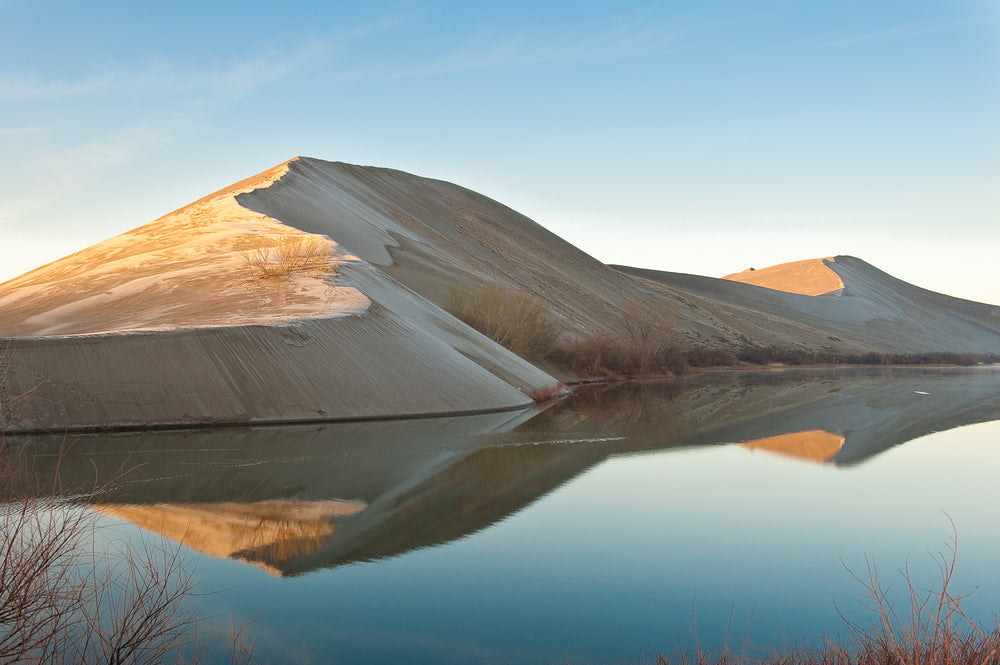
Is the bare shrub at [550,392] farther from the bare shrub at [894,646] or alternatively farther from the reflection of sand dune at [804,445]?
the bare shrub at [894,646]

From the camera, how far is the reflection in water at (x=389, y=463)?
12.6 meters

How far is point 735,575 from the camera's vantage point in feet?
35.2

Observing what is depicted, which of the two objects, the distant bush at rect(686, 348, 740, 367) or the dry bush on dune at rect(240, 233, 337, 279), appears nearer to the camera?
the dry bush on dune at rect(240, 233, 337, 279)

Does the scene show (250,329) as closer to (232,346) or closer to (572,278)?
(232,346)

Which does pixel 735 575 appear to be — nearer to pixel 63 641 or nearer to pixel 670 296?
pixel 63 641

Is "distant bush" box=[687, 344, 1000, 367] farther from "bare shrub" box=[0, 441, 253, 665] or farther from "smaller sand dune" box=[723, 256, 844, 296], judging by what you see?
"bare shrub" box=[0, 441, 253, 665]

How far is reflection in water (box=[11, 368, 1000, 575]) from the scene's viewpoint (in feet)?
41.2

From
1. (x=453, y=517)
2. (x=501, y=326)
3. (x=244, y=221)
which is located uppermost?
(x=244, y=221)

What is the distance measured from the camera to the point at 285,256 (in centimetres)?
3253

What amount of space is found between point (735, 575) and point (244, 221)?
3439 centimetres

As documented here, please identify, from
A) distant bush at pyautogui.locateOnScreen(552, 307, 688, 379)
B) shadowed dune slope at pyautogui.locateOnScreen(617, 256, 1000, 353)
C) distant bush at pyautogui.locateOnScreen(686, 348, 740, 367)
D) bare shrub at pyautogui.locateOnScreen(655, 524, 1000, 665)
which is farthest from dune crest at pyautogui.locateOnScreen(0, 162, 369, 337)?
shadowed dune slope at pyautogui.locateOnScreen(617, 256, 1000, 353)

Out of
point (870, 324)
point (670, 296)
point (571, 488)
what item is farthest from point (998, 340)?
point (571, 488)

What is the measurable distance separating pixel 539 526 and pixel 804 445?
1258 cm

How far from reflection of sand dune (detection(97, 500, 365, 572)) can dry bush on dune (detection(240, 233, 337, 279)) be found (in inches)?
713
